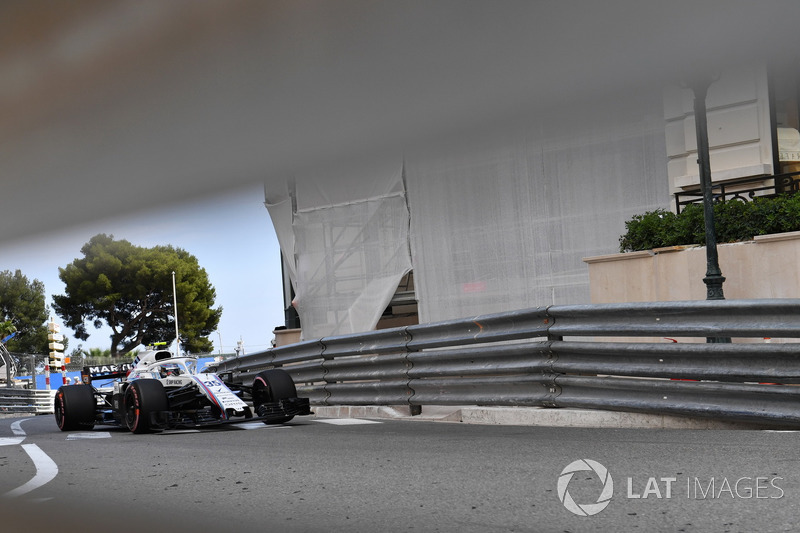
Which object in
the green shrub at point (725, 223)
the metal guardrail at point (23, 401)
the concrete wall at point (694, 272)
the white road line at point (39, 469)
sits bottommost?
the metal guardrail at point (23, 401)

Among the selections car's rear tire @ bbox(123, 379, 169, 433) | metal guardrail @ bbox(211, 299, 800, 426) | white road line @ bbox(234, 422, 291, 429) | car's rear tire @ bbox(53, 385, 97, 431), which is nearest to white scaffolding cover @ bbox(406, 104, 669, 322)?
metal guardrail @ bbox(211, 299, 800, 426)

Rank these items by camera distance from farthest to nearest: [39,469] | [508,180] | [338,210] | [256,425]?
[256,425]
[39,469]
[338,210]
[508,180]

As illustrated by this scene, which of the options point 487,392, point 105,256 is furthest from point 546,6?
point 487,392

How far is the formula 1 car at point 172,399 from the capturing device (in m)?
9.48

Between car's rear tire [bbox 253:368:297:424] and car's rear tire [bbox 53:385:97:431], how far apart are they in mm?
2587

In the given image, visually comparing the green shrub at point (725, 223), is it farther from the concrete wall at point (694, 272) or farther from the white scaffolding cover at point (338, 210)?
the white scaffolding cover at point (338, 210)

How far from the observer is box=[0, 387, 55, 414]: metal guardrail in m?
25.2

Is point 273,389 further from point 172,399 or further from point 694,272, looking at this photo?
point 694,272

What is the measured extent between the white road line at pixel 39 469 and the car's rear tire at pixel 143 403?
1.64 meters

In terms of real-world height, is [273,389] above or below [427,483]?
below

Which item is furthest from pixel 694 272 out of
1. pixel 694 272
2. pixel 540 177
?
pixel 540 177

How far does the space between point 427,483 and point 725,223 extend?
6304 mm

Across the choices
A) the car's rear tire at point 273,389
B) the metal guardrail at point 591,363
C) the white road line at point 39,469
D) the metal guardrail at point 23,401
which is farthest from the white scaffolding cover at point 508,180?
the metal guardrail at point 23,401

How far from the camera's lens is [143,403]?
9.41 meters
